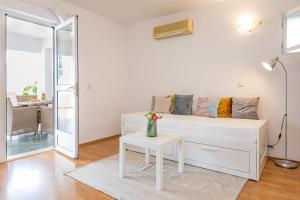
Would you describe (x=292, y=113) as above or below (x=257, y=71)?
below

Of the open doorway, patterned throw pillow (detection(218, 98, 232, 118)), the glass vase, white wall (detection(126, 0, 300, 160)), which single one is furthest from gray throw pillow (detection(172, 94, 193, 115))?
the open doorway

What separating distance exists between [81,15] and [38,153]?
99.0 inches

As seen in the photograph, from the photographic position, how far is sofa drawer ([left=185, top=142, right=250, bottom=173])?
2323mm

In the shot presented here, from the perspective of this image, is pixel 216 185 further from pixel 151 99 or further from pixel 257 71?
pixel 151 99

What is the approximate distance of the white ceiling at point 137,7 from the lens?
11.0 feet

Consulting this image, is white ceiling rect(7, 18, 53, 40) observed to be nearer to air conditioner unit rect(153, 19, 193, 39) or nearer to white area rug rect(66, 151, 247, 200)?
air conditioner unit rect(153, 19, 193, 39)

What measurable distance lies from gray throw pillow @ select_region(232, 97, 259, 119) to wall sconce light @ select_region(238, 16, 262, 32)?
3.58 feet

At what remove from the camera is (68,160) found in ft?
9.57

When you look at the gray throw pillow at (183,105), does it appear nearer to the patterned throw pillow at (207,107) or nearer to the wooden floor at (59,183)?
the patterned throw pillow at (207,107)

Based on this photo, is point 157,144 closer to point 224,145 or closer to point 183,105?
point 224,145

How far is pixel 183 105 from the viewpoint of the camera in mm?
3459

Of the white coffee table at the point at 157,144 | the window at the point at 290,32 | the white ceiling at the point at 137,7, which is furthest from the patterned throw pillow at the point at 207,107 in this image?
the white ceiling at the point at 137,7

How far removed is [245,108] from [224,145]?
0.81 m

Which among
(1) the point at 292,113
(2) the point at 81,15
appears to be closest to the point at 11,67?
(2) the point at 81,15
